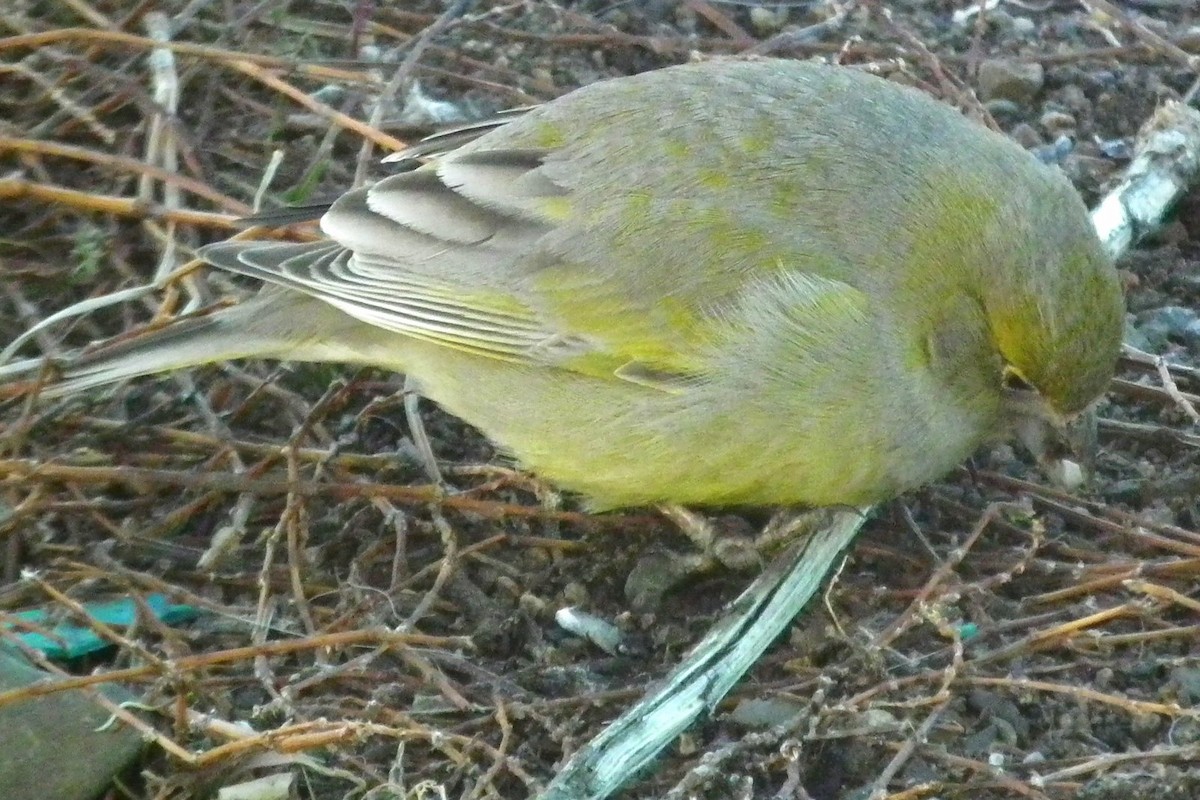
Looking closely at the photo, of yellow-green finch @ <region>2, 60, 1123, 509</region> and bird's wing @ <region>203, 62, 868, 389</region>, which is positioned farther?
bird's wing @ <region>203, 62, 868, 389</region>

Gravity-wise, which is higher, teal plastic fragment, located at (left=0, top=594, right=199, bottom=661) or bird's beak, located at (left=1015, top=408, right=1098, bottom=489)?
bird's beak, located at (left=1015, top=408, right=1098, bottom=489)

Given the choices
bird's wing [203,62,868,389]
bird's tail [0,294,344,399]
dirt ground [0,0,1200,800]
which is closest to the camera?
dirt ground [0,0,1200,800]

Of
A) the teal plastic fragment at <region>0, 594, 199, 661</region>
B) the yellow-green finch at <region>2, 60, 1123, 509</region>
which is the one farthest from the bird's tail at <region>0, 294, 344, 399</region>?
the teal plastic fragment at <region>0, 594, 199, 661</region>

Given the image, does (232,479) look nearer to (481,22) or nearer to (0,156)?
(0,156)

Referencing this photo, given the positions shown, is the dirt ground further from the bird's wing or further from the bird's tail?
the bird's wing

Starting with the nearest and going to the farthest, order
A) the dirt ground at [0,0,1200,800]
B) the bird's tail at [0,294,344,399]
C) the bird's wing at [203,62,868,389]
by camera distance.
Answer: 1. the dirt ground at [0,0,1200,800]
2. the bird's wing at [203,62,868,389]
3. the bird's tail at [0,294,344,399]

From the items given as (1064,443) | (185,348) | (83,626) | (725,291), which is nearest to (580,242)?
(725,291)

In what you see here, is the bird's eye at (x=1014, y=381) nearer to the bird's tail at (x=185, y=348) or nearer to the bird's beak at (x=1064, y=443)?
the bird's beak at (x=1064, y=443)

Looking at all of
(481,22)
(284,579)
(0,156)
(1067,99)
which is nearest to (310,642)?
(284,579)
